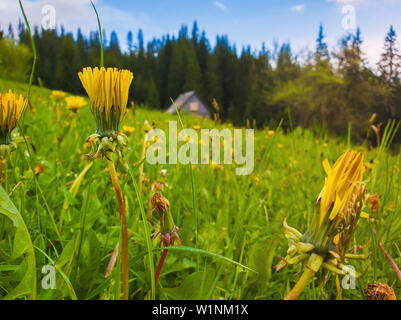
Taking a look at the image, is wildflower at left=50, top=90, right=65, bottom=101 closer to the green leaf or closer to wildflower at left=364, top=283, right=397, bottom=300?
the green leaf

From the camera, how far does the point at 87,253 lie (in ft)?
1.93

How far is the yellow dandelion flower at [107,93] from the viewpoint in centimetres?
35

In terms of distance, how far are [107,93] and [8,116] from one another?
0.21 meters

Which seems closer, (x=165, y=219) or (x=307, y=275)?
(x=307, y=275)

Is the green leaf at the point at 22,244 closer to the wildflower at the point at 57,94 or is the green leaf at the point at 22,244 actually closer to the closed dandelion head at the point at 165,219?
the closed dandelion head at the point at 165,219

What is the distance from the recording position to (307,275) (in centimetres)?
30

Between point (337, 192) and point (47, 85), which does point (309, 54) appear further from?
point (47, 85)

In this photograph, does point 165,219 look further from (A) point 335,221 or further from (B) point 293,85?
(B) point 293,85

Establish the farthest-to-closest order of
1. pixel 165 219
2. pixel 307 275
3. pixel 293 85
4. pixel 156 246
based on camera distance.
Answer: pixel 293 85 → pixel 156 246 → pixel 165 219 → pixel 307 275

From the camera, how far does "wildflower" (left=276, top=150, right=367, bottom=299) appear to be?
0.96 ft

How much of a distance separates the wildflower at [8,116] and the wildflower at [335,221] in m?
0.45

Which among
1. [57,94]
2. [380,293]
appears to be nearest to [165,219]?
[380,293]

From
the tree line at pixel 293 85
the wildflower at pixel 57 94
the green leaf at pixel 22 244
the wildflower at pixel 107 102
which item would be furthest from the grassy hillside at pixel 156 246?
the tree line at pixel 293 85

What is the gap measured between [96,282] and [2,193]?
27cm
